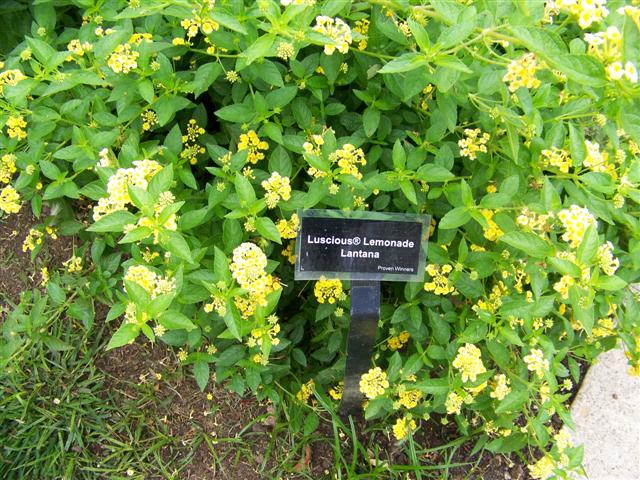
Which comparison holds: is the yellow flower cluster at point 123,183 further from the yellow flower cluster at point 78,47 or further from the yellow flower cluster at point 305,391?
the yellow flower cluster at point 305,391

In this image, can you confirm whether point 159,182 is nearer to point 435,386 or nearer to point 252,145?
point 252,145

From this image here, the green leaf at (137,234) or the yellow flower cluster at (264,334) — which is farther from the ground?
the green leaf at (137,234)

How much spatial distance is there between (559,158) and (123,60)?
141 centimetres

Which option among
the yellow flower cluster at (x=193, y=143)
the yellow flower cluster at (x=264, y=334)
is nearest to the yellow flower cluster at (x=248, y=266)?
the yellow flower cluster at (x=264, y=334)

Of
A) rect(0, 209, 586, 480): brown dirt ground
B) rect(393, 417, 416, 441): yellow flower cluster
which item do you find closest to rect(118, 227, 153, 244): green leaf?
rect(0, 209, 586, 480): brown dirt ground

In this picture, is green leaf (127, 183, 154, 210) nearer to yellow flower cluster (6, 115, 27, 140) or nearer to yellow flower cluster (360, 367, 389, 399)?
yellow flower cluster (6, 115, 27, 140)

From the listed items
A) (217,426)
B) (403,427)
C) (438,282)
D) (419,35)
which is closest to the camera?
(419,35)

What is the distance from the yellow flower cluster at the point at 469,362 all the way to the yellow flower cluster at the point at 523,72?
83 cm

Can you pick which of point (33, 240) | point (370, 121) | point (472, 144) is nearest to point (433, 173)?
point (472, 144)

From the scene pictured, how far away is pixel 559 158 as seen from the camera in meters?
1.85

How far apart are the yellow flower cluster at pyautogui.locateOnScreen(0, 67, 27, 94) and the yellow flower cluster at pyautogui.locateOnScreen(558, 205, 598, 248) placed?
1.76m

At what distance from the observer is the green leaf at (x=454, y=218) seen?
1839mm

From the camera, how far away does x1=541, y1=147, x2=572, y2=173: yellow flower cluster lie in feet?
6.02

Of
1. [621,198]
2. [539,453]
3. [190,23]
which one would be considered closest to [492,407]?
[539,453]
